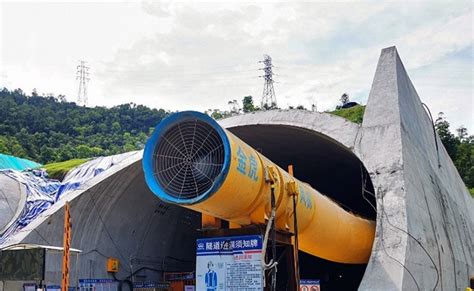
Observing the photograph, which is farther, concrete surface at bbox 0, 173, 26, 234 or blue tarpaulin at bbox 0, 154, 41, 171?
blue tarpaulin at bbox 0, 154, 41, 171

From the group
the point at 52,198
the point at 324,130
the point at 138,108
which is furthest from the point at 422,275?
the point at 138,108

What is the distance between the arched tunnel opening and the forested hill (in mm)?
17993

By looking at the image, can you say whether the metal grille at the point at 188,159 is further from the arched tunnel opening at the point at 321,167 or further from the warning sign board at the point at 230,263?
the arched tunnel opening at the point at 321,167

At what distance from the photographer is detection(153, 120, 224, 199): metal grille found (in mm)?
5289

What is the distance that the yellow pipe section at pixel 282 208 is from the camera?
5.30 meters

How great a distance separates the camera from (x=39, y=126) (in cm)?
3794

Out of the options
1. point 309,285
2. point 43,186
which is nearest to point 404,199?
point 309,285

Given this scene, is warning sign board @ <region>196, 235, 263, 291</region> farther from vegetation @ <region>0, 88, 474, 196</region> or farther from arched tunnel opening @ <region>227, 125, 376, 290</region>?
vegetation @ <region>0, 88, 474, 196</region>

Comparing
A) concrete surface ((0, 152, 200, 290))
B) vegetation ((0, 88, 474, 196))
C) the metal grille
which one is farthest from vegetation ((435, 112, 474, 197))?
the metal grille

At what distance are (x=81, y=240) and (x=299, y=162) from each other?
6.28 metres

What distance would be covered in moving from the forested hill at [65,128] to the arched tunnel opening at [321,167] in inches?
708

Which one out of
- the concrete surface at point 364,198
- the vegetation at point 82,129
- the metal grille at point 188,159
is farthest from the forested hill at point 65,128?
the metal grille at point 188,159

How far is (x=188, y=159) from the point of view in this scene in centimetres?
539

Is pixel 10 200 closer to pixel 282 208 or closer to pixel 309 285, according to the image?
pixel 309 285
